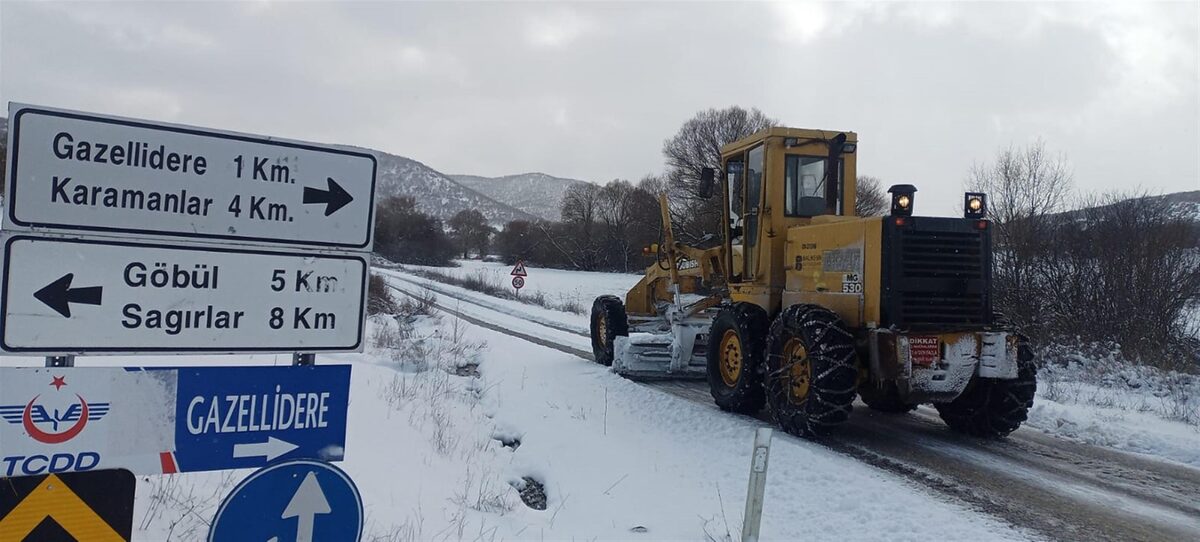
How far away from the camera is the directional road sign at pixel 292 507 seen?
251 cm

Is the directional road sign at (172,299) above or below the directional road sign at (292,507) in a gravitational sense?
above

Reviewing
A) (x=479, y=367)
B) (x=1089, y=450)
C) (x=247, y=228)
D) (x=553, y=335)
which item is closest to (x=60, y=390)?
(x=247, y=228)

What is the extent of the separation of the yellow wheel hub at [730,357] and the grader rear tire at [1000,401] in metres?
2.38

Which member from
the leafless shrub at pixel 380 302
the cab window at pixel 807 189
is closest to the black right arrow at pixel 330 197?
the cab window at pixel 807 189

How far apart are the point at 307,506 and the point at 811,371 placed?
542 centimetres

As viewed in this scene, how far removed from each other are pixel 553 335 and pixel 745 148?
9.64m

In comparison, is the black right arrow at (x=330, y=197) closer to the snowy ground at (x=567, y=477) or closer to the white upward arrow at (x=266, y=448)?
the white upward arrow at (x=266, y=448)

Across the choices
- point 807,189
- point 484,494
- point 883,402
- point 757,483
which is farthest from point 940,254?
point 484,494

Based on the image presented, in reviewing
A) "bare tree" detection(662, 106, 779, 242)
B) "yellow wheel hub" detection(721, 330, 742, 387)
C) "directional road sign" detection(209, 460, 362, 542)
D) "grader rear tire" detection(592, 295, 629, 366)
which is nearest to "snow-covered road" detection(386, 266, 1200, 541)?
"yellow wheel hub" detection(721, 330, 742, 387)

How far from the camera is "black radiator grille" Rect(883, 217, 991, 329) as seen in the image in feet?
23.2

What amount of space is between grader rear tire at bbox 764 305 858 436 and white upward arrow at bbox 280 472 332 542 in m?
5.28

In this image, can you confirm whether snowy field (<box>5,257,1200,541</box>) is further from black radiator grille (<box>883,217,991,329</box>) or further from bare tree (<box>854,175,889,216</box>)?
bare tree (<box>854,175,889,216</box>)

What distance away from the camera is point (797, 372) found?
7562mm

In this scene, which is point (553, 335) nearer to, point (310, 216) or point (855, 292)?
point (855, 292)
